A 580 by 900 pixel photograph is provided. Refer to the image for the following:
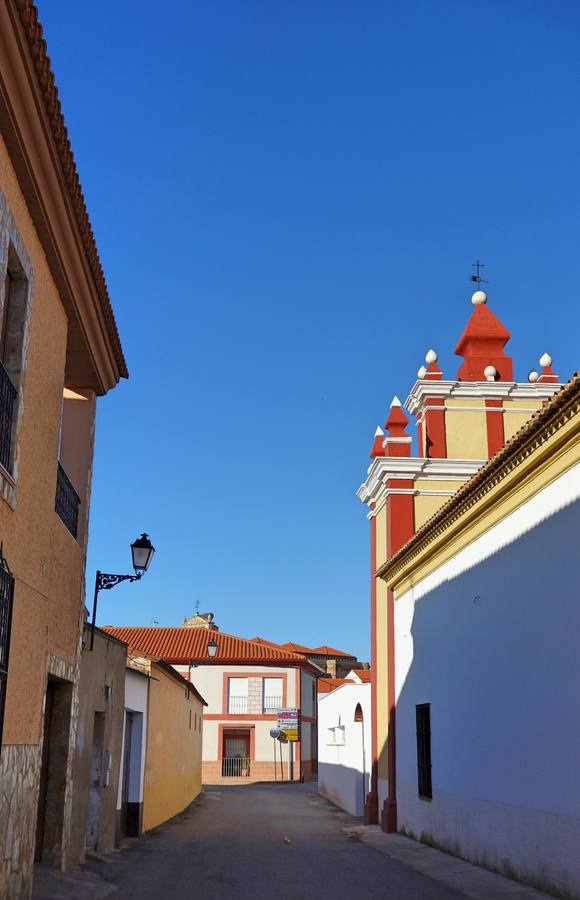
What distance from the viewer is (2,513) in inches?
271

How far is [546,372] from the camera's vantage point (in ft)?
72.0

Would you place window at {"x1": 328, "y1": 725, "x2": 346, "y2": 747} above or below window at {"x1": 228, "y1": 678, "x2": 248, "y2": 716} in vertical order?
below

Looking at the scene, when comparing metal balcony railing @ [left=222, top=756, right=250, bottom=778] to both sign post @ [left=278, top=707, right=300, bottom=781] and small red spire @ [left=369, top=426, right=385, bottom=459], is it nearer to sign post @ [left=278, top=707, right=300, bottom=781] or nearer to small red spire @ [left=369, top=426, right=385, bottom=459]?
sign post @ [left=278, top=707, right=300, bottom=781]

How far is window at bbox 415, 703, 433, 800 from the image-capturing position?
15742mm

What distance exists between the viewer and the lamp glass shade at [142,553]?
12.0 meters

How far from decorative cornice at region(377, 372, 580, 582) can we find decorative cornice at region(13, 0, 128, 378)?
476cm

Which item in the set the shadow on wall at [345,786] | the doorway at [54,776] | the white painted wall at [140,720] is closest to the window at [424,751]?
the white painted wall at [140,720]

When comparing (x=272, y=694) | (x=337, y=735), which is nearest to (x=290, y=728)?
(x=272, y=694)

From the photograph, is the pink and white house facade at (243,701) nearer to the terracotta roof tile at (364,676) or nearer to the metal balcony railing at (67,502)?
the terracotta roof tile at (364,676)

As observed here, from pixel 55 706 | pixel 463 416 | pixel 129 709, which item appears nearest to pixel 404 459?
pixel 463 416

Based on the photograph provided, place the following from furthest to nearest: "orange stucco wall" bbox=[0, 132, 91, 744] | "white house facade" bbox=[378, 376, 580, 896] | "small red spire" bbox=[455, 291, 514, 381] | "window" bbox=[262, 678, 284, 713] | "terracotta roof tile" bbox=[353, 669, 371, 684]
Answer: "window" bbox=[262, 678, 284, 713] → "terracotta roof tile" bbox=[353, 669, 371, 684] → "small red spire" bbox=[455, 291, 514, 381] → "white house facade" bbox=[378, 376, 580, 896] → "orange stucco wall" bbox=[0, 132, 91, 744]

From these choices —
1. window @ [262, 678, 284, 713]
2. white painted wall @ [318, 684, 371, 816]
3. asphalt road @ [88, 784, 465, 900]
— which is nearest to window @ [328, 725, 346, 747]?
white painted wall @ [318, 684, 371, 816]

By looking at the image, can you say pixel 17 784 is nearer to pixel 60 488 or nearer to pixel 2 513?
pixel 2 513

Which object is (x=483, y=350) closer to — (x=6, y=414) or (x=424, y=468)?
(x=424, y=468)
